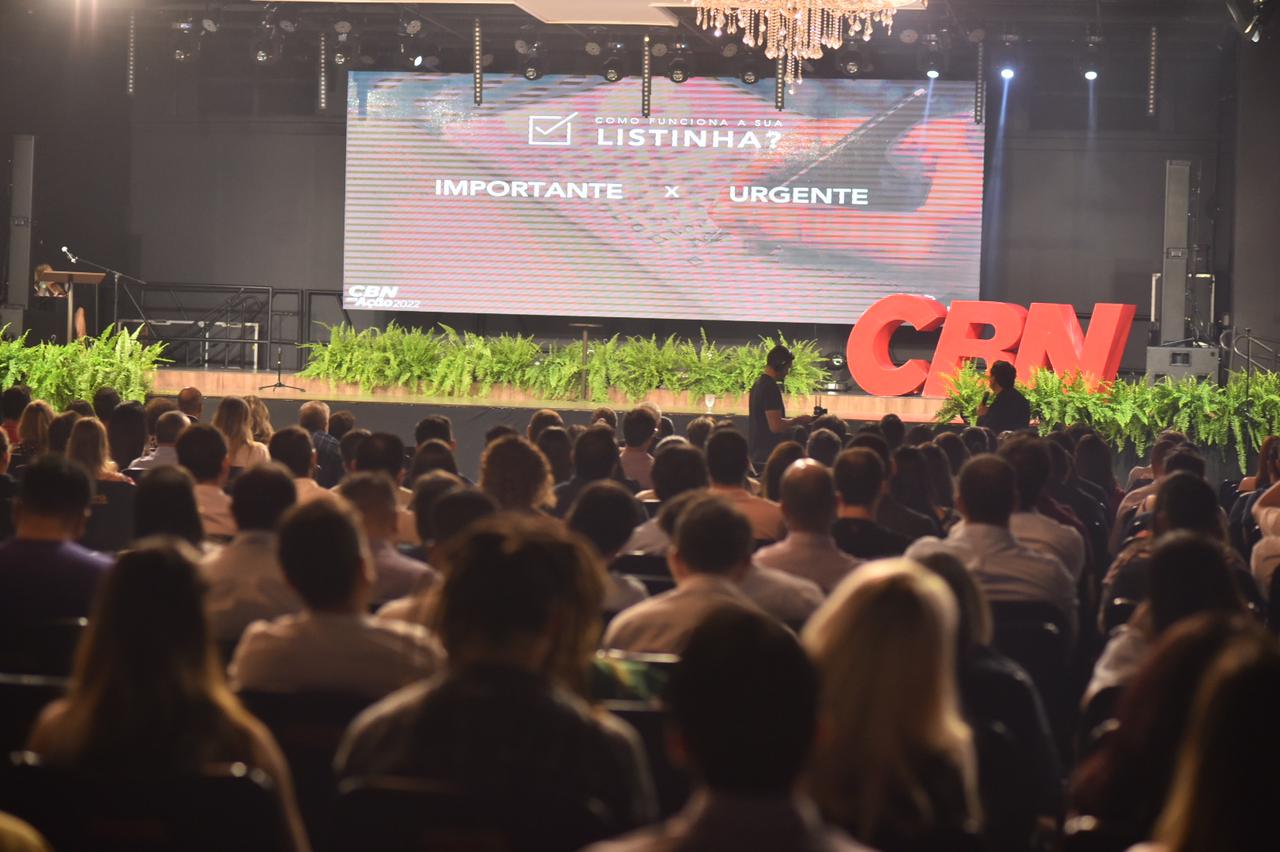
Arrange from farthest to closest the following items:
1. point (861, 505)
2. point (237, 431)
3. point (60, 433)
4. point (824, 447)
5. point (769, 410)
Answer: point (769, 410) < point (824, 447) < point (237, 431) < point (60, 433) < point (861, 505)

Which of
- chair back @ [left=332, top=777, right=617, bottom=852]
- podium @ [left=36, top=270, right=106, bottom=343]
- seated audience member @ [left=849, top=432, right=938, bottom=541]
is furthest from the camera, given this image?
podium @ [left=36, top=270, right=106, bottom=343]

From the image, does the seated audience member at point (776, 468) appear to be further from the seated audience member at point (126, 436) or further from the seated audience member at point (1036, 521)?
the seated audience member at point (126, 436)

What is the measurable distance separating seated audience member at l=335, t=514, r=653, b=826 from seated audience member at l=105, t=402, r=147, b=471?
5.64 meters

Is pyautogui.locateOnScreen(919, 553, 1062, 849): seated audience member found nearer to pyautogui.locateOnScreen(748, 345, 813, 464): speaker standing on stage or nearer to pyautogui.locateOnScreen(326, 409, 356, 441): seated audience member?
pyautogui.locateOnScreen(326, 409, 356, 441): seated audience member

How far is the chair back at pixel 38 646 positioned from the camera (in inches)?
134

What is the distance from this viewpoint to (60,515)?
13.1ft

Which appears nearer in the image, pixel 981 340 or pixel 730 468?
pixel 730 468

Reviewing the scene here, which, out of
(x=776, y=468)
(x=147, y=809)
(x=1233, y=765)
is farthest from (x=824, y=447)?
(x=1233, y=765)

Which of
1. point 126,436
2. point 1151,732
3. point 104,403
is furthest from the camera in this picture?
point 104,403

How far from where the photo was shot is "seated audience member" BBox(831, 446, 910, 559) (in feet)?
17.3

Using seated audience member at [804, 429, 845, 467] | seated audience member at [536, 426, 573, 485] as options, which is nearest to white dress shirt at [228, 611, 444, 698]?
seated audience member at [536, 426, 573, 485]

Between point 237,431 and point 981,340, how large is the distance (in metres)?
9.76

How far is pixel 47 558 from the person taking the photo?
13.0ft

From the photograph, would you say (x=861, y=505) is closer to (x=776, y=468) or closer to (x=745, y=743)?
(x=776, y=468)
